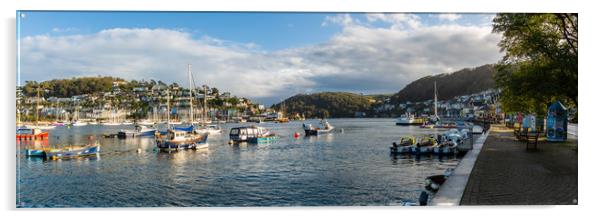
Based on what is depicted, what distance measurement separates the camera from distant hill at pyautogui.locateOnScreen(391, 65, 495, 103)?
5.79 m

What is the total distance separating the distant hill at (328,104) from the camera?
20.0ft

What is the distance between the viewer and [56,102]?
5848 millimetres

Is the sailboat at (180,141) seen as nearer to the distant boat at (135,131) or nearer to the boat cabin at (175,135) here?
the boat cabin at (175,135)

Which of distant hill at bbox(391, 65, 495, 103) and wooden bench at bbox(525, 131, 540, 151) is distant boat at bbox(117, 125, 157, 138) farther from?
wooden bench at bbox(525, 131, 540, 151)

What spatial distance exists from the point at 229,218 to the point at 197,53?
7.12ft

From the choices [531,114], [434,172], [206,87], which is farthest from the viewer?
[531,114]

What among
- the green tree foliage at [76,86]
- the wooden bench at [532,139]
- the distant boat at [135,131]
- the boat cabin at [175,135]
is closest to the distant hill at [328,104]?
the green tree foliage at [76,86]

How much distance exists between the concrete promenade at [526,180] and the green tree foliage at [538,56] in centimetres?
94

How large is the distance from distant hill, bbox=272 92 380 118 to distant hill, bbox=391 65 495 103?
0.56 m

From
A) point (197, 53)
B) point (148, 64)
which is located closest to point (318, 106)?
point (197, 53)

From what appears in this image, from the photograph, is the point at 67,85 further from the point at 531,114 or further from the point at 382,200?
the point at 531,114

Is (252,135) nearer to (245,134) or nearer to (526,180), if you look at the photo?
(245,134)
